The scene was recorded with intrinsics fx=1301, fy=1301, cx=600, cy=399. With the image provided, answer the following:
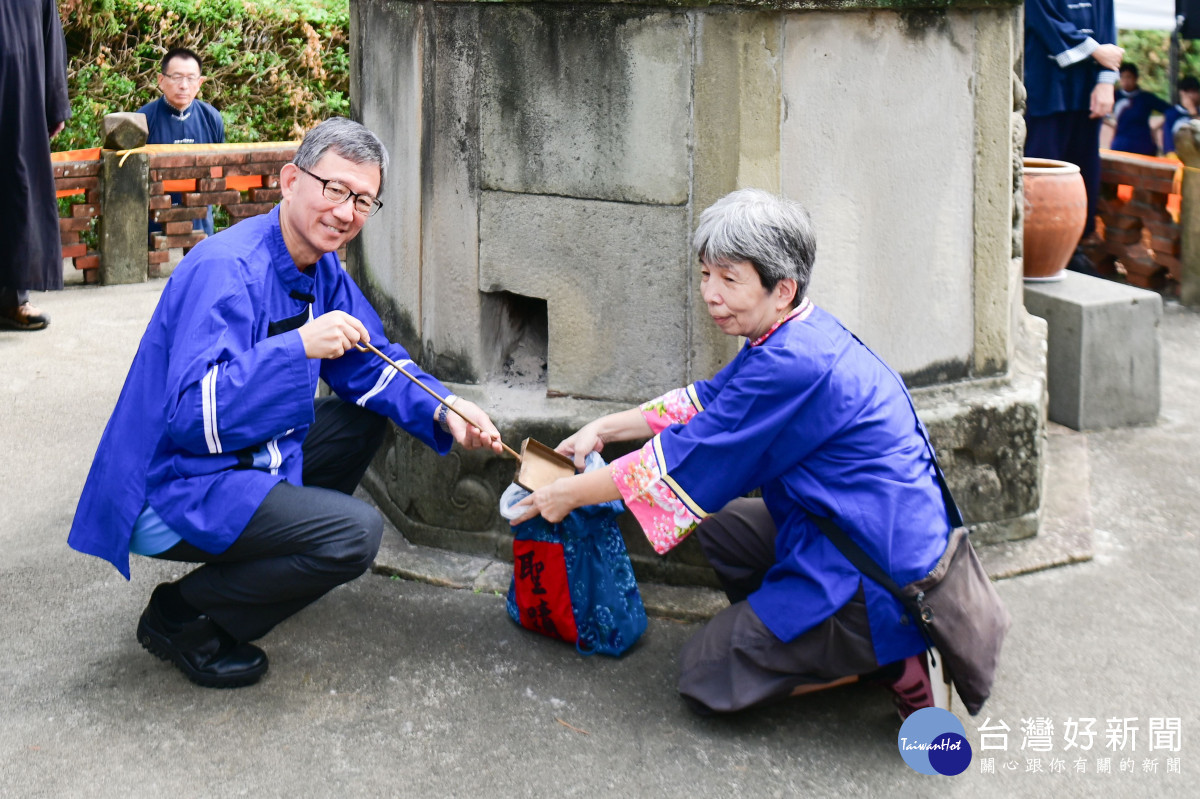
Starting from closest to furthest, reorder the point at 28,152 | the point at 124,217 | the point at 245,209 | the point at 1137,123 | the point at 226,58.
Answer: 1. the point at 28,152
2. the point at 124,217
3. the point at 245,209
4. the point at 226,58
5. the point at 1137,123

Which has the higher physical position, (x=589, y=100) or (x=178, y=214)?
(x=589, y=100)

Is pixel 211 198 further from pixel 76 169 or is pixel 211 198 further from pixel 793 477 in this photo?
pixel 793 477

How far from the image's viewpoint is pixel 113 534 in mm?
3225

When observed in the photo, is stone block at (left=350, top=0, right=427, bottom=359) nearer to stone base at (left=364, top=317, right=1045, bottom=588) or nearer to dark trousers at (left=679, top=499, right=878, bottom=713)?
stone base at (left=364, top=317, right=1045, bottom=588)

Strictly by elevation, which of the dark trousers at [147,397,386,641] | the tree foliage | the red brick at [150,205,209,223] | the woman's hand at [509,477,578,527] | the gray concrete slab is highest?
the tree foliage

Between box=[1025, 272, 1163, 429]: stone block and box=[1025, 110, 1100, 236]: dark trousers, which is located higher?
box=[1025, 110, 1100, 236]: dark trousers

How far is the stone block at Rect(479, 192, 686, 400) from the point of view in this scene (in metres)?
3.81

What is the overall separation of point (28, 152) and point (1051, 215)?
479cm

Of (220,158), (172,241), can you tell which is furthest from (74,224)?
(220,158)

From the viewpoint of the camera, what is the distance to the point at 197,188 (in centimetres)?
796

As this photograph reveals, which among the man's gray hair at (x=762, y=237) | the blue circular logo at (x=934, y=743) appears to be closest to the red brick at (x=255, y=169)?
the man's gray hair at (x=762, y=237)

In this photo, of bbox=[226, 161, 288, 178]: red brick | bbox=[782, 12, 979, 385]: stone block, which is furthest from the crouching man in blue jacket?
bbox=[226, 161, 288, 178]: red brick

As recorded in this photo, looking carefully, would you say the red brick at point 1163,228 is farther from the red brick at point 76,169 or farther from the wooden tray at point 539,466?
the red brick at point 76,169

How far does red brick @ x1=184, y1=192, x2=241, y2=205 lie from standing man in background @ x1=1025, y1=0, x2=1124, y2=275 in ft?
15.5
